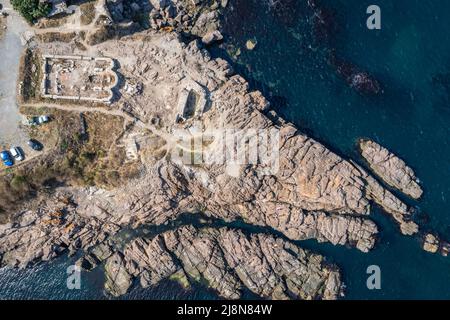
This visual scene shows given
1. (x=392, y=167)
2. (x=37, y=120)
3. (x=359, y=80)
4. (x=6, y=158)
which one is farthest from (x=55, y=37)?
(x=392, y=167)

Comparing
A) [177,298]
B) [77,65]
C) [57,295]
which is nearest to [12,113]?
[77,65]

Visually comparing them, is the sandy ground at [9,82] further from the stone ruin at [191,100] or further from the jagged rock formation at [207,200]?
the stone ruin at [191,100]

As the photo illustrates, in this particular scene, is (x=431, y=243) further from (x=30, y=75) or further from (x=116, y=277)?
(x=30, y=75)

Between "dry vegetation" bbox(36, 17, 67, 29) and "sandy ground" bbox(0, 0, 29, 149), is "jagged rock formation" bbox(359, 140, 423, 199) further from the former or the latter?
"sandy ground" bbox(0, 0, 29, 149)

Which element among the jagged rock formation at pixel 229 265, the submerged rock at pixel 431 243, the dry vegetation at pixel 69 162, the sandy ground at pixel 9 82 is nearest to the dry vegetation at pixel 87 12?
the sandy ground at pixel 9 82

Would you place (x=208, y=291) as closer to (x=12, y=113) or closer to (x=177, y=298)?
(x=177, y=298)

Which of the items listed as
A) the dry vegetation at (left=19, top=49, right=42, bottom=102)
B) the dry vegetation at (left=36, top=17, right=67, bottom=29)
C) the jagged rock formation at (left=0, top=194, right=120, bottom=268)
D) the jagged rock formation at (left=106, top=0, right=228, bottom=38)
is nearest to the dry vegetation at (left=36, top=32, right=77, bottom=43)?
the dry vegetation at (left=36, top=17, right=67, bottom=29)
